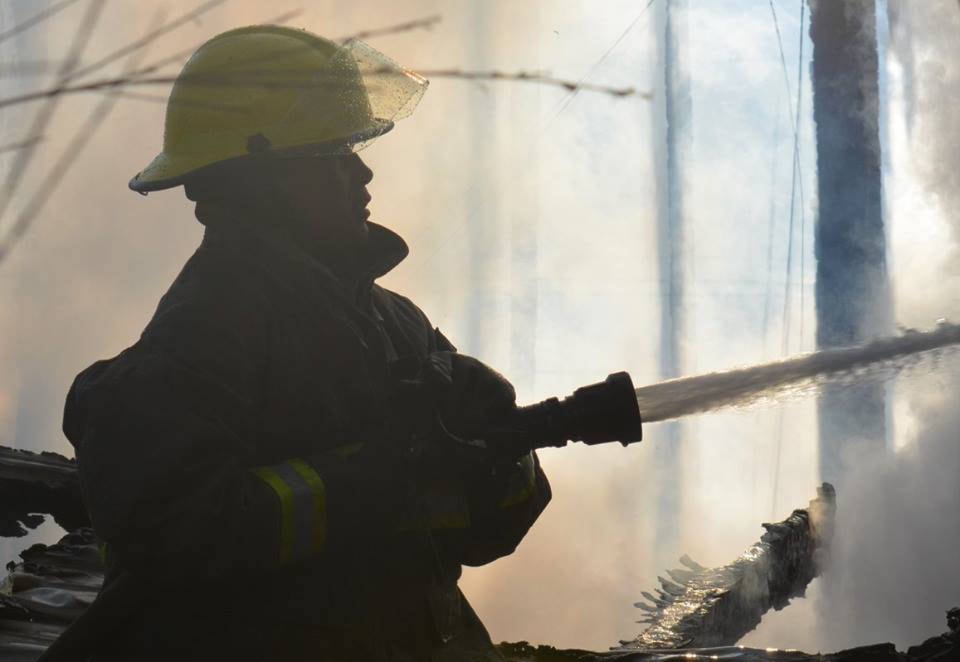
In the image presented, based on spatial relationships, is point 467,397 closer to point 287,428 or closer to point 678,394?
point 287,428

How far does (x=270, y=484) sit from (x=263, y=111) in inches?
40.2

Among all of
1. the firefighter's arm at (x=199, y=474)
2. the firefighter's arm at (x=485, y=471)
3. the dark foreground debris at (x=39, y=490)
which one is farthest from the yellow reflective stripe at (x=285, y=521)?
the dark foreground debris at (x=39, y=490)

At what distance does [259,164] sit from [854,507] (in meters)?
11.7

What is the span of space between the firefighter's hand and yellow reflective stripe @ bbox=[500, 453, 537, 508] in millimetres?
253

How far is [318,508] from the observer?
7.85 ft

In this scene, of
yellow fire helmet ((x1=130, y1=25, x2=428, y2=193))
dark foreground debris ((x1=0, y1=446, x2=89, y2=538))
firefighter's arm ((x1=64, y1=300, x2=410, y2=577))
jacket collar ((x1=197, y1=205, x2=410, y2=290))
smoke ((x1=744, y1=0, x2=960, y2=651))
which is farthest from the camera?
smoke ((x1=744, y1=0, x2=960, y2=651))

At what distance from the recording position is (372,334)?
110 inches

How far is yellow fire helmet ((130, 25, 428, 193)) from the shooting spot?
111 inches

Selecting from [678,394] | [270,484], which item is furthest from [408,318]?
[678,394]

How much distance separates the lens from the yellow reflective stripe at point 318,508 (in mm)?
2395

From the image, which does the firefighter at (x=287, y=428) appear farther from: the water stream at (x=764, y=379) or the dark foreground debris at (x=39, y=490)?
the dark foreground debris at (x=39, y=490)

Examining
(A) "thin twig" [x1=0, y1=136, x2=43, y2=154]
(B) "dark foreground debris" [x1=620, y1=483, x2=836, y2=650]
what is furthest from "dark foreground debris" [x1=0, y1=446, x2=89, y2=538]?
(A) "thin twig" [x1=0, y1=136, x2=43, y2=154]

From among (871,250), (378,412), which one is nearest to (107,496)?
(378,412)

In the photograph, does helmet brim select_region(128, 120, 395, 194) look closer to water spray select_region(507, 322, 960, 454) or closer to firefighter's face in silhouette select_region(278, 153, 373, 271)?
firefighter's face in silhouette select_region(278, 153, 373, 271)
